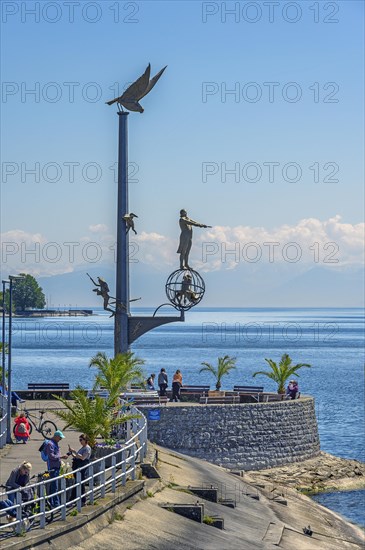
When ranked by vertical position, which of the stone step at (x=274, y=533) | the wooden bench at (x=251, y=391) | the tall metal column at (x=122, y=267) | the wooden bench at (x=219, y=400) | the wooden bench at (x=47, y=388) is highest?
the tall metal column at (x=122, y=267)

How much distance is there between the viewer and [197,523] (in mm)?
25938

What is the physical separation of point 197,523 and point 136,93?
25418 mm

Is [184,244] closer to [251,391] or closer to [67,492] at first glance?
[251,391]

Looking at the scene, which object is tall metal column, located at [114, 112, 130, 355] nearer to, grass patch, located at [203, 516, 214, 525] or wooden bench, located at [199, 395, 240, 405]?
wooden bench, located at [199, 395, 240, 405]

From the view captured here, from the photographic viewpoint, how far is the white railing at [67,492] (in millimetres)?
20359

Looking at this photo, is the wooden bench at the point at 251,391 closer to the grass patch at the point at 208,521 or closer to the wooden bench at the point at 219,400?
the wooden bench at the point at 219,400

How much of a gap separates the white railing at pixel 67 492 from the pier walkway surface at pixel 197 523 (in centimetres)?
43

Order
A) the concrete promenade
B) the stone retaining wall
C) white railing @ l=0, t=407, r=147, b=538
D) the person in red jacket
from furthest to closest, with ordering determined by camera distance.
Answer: the stone retaining wall < the person in red jacket < the concrete promenade < white railing @ l=0, t=407, r=147, b=538

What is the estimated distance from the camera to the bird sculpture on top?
47.8 m

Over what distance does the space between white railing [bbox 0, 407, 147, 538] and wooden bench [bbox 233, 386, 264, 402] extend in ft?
56.2

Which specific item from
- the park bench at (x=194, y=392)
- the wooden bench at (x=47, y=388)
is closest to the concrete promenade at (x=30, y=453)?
the wooden bench at (x=47, y=388)

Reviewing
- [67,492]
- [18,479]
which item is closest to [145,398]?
[67,492]

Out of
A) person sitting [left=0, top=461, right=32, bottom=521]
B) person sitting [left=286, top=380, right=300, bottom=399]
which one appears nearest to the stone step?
person sitting [left=0, top=461, right=32, bottom=521]

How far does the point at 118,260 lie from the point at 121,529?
80.5ft
